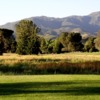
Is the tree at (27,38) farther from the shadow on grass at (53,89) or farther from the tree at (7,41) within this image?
the shadow on grass at (53,89)

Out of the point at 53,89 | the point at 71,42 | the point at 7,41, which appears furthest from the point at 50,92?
the point at 71,42

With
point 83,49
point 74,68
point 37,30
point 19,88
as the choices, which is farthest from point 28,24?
point 19,88

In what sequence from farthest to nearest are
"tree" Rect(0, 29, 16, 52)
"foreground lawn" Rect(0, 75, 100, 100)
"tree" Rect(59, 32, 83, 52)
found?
"tree" Rect(59, 32, 83, 52)
"tree" Rect(0, 29, 16, 52)
"foreground lawn" Rect(0, 75, 100, 100)

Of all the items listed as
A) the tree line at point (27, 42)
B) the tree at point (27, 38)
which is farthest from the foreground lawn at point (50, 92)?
the tree line at point (27, 42)

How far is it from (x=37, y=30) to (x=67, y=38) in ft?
135

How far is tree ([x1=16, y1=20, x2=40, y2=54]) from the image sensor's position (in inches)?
3832

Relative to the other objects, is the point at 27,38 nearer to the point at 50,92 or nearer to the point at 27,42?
the point at 27,42

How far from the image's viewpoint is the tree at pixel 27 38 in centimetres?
9734

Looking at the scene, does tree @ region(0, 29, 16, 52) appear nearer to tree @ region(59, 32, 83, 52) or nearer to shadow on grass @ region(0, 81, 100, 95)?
tree @ region(59, 32, 83, 52)

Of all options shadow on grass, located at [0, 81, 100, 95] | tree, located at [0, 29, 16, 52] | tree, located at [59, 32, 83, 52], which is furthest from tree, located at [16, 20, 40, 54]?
shadow on grass, located at [0, 81, 100, 95]

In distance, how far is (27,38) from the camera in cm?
10112

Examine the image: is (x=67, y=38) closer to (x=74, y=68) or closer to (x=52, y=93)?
(x=74, y=68)

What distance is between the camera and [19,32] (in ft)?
339

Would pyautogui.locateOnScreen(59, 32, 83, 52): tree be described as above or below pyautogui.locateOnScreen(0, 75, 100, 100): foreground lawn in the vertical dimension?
below
